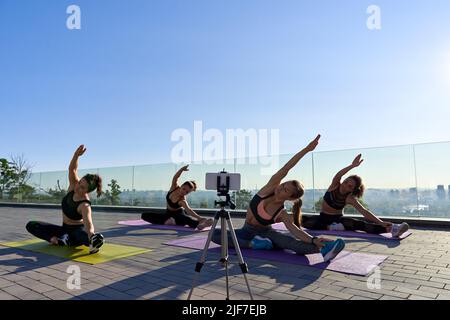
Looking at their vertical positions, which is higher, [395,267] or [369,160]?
[369,160]

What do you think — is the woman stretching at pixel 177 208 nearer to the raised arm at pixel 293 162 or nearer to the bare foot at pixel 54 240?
the bare foot at pixel 54 240

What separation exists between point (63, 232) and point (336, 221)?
525 centimetres

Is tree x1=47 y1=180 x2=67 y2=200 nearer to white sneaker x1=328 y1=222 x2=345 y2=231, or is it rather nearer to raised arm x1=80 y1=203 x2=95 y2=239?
raised arm x1=80 y1=203 x2=95 y2=239

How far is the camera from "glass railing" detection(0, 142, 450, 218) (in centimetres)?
846

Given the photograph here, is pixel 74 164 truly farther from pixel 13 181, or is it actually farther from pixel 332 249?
pixel 13 181

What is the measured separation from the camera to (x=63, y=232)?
4906 mm

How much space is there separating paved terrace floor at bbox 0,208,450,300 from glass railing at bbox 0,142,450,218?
4.38 metres

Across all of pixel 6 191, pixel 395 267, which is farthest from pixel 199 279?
pixel 6 191

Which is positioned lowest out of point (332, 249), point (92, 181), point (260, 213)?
point (332, 249)

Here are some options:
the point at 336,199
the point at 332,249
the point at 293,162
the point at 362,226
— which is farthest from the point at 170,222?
the point at 332,249

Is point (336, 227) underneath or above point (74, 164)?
underneath

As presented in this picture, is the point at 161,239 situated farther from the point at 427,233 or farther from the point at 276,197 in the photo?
the point at 427,233

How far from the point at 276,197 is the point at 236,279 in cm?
134

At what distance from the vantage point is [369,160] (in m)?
9.29
